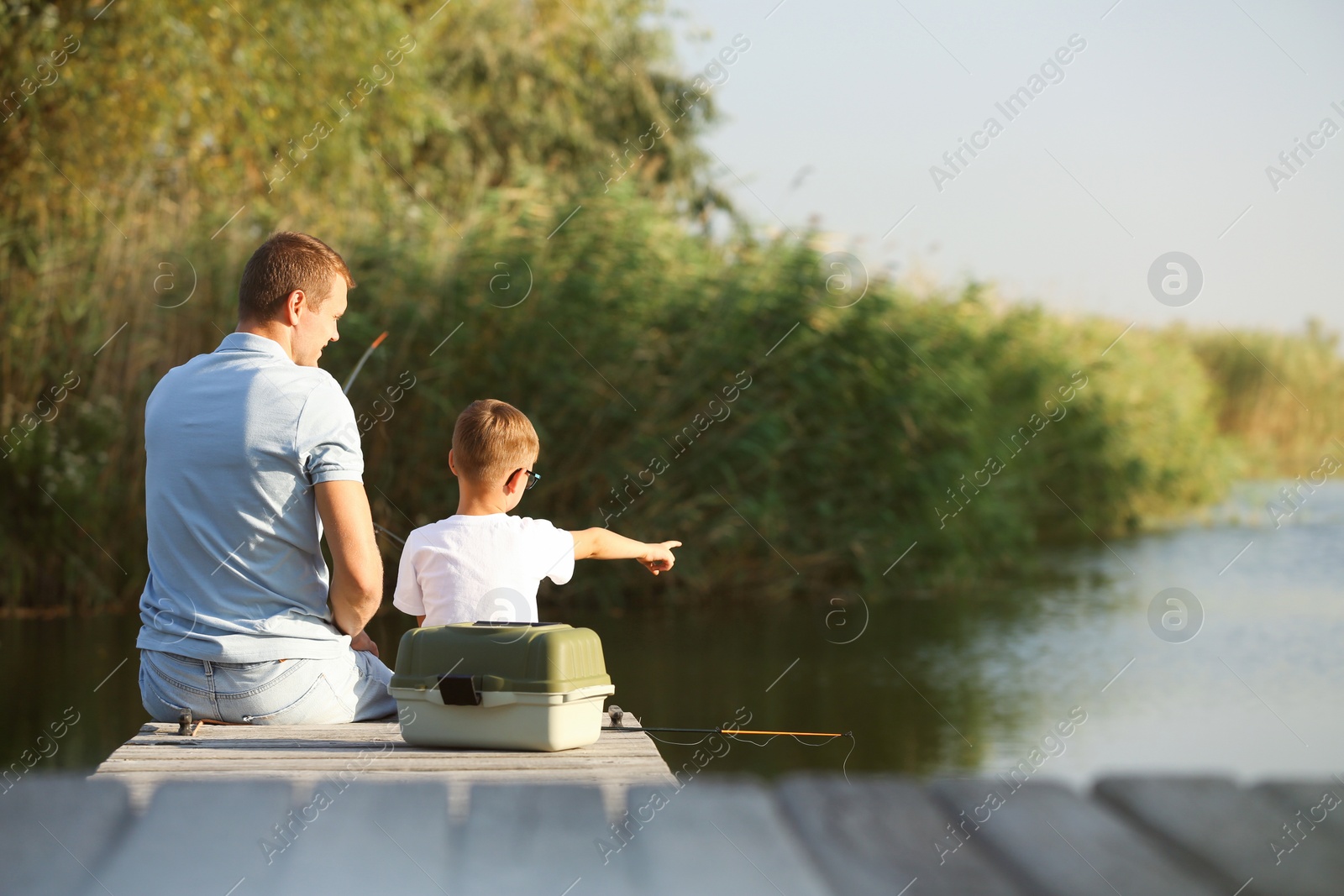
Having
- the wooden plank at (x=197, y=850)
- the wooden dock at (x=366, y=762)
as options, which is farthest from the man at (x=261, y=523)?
the wooden plank at (x=197, y=850)

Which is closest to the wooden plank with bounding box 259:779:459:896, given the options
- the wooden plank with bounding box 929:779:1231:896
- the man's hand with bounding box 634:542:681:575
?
the man's hand with bounding box 634:542:681:575

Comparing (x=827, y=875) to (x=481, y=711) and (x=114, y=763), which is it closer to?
(x=481, y=711)

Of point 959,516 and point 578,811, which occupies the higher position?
point 578,811

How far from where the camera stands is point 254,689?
7.64 ft

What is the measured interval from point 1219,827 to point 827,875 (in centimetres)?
116

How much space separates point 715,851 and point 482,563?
103 centimetres

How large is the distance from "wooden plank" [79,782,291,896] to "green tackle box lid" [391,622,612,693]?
0.64 m

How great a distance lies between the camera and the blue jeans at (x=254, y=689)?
7.64ft

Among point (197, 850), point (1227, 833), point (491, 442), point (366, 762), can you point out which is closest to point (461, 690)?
point (366, 762)

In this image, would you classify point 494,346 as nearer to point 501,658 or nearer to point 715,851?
point 715,851

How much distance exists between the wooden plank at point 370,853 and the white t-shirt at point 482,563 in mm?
337

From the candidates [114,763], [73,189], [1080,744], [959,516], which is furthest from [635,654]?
[114,763]

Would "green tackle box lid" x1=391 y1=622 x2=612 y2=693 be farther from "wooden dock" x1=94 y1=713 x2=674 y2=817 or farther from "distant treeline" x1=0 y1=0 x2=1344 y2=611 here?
"distant treeline" x1=0 y1=0 x2=1344 y2=611

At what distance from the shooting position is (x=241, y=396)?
2270mm
